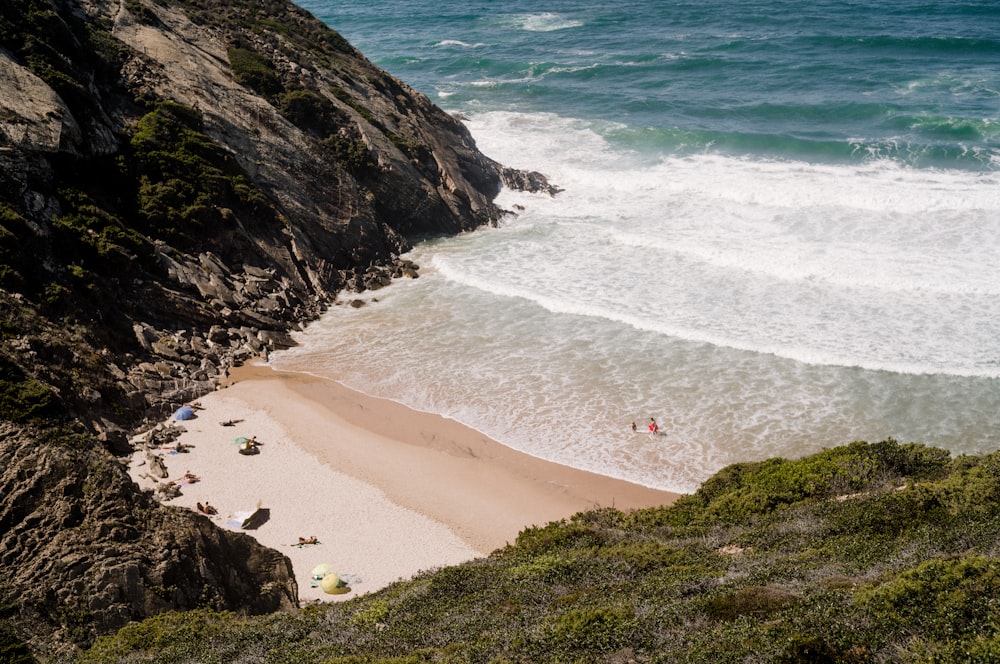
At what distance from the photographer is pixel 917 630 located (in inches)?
347

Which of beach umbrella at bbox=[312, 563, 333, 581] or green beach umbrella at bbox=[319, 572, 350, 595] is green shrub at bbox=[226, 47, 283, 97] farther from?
green beach umbrella at bbox=[319, 572, 350, 595]

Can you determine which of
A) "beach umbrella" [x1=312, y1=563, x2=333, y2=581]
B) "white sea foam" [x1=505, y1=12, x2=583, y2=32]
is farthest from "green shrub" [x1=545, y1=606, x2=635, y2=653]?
"white sea foam" [x1=505, y1=12, x2=583, y2=32]

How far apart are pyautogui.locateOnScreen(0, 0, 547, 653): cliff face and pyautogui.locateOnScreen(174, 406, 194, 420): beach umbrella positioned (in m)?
0.79

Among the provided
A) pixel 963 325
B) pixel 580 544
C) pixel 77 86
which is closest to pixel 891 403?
pixel 963 325

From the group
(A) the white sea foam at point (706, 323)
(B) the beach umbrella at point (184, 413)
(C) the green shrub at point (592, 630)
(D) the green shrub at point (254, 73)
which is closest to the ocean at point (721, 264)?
(A) the white sea foam at point (706, 323)

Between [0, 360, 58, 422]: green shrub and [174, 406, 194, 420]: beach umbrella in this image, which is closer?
[0, 360, 58, 422]: green shrub

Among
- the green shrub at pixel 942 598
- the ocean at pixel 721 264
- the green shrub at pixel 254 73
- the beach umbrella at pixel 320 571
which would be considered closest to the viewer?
the green shrub at pixel 942 598

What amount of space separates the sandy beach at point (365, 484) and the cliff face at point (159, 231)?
207 centimetres

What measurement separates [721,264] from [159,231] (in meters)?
23.2

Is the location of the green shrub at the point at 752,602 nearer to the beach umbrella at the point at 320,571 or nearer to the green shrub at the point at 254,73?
the beach umbrella at the point at 320,571

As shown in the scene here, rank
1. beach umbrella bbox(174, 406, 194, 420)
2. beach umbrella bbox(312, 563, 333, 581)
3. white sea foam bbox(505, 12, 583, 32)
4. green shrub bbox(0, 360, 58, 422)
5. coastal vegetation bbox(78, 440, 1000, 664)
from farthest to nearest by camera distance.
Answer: white sea foam bbox(505, 12, 583, 32)
beach umbrella bbox(174, 406, 194, 420)
beach umbrella bbox(312, 563, 333, 581)
green shrub bbox(0, 360, 58, 422)
coastal vegetation bbox(78, 440, 1000, 664)

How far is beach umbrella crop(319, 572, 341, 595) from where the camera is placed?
16672mm

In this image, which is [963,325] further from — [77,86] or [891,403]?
[77,86]

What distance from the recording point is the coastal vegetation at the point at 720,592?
30.1 ft
